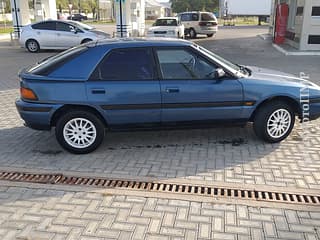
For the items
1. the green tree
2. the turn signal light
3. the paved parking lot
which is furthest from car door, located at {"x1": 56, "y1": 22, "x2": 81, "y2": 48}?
the green tree

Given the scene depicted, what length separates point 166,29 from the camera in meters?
18.2

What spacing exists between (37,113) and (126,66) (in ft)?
4.37

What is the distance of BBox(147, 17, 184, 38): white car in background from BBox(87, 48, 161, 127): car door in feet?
43.4

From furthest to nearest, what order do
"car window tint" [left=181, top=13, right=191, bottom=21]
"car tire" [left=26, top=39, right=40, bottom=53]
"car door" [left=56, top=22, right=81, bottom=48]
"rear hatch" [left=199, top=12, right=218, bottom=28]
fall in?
"car window tint" [left=181, top=13, right=191, bottom=21] < "rear hatch" [left=199, top=12, right=218, bottom=28] < "car tire" [left=26, top=39, right=40, bottom=53] < "car door" [left=56, top=22, right=81, bottom=48]

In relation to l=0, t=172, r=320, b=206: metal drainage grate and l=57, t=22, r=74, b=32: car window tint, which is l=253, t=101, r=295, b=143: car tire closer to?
l=0, t=172, r=320, b=206: metal drainage grate

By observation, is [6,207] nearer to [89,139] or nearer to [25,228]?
[25,228]

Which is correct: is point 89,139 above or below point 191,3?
below

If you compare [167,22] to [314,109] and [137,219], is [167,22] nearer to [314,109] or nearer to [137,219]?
[314,109]

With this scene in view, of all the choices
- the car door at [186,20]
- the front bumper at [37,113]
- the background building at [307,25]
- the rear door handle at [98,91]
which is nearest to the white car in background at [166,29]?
the car door at [186,20]

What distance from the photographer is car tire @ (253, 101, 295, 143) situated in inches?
A: 194

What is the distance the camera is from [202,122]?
4.88 m

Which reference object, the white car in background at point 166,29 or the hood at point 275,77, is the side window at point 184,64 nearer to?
the hood at point 275,77

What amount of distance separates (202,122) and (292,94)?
4.35ft

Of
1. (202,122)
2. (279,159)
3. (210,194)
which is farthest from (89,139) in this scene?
(279,159)
